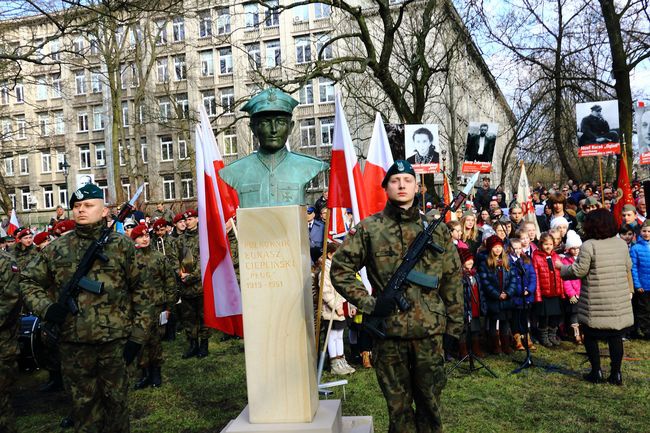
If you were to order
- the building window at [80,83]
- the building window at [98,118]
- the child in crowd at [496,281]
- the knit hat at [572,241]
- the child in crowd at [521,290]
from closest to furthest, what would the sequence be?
the child in crowd at [496,281], the child in crowd at [521,290], the knit hat at [572,241], the building window at [80,83], the building window at [98,118]

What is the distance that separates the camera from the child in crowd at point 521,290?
7453mm

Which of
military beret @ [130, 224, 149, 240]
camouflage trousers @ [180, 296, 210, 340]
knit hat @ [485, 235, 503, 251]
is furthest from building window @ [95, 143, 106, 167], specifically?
knit hat @ [485, 235, 503, 251]

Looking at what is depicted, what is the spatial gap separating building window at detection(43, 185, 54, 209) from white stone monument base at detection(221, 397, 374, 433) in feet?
155

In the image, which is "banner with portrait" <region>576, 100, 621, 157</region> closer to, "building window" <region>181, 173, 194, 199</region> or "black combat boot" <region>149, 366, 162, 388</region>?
"black combat boot" <region>149, 366, 162, 388</region>

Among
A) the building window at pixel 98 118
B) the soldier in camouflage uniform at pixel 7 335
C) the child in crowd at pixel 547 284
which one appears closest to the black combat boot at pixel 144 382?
the soldier in camouflage uniform at pixel 7 335

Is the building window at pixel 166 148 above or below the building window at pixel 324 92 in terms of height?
below

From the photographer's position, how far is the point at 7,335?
4.73 metres

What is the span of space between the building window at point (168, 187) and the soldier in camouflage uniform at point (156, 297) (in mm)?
36240

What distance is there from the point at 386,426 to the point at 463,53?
1520 centimetres

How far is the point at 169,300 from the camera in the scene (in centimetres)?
745

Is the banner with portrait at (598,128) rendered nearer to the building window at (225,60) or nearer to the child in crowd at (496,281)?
the child in crowd at (496,281)

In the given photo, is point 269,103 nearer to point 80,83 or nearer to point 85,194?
point 85,194

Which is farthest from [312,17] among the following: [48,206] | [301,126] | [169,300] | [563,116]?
[169,300]

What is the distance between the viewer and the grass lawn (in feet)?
17.3
